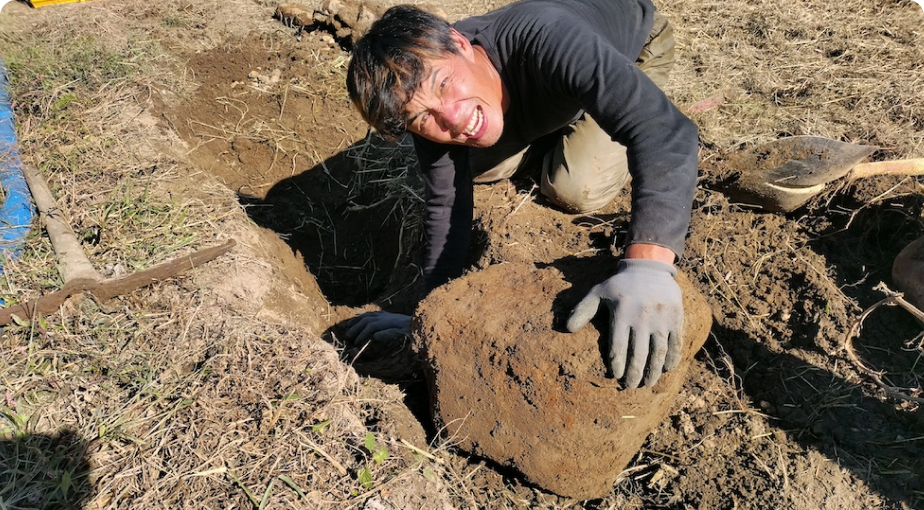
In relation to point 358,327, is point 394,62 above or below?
above

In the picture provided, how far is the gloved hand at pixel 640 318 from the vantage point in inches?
66.1

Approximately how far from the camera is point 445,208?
265cm

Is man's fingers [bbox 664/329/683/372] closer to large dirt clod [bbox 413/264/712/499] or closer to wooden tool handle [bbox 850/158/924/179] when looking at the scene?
large dirt clod [bbox 413/264/712/499]

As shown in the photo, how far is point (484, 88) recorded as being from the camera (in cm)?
216

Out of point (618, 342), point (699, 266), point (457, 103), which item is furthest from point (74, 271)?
point (699, 266)

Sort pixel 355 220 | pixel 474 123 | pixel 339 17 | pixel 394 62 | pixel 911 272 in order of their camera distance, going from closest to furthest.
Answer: pixel 394 62
pixel 474 123
pixel 911 272
pixel 355 220
pixel 339 17

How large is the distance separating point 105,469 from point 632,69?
6.82 ft

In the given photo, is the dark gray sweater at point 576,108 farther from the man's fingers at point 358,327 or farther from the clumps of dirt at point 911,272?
the clumps of dirt at point 911,272

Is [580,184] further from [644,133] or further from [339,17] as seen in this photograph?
[339,17]

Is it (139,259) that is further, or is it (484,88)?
(139,259)

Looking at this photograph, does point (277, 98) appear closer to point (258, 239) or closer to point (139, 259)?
point (258, 239)

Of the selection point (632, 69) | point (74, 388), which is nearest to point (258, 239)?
point (74, 388)

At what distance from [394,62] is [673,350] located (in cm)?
125

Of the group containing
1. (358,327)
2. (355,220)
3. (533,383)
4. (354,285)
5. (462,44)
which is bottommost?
(354,285)
